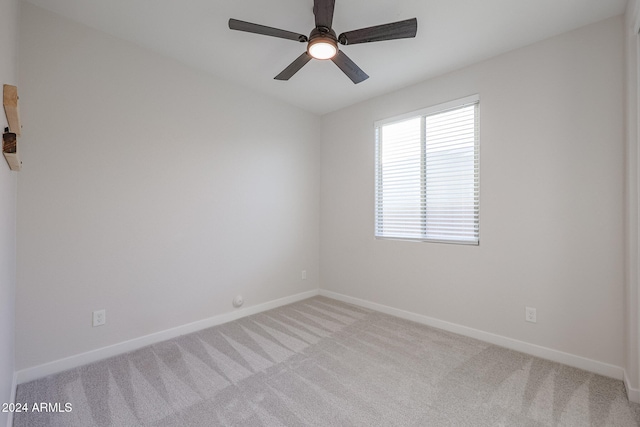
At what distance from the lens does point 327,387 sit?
1.92 m

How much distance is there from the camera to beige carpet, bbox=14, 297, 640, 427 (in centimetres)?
163

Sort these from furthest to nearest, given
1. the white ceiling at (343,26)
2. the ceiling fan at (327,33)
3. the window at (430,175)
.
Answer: the window at (430,175), the white ceiling at (343,26), the ceiling fan at (327,33)

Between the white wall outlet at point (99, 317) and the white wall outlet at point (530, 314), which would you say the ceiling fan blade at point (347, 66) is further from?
the white wall outlet at point (99, 317)

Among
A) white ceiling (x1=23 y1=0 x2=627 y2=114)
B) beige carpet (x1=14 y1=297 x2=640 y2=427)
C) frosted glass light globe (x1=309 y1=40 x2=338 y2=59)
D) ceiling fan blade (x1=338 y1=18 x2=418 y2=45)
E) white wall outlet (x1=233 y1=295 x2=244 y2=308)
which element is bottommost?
beige carpet (x1=14 y1=297 x2=640 y2=427)

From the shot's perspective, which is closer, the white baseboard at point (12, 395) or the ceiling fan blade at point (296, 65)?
the white baseboard at point (12, 395)

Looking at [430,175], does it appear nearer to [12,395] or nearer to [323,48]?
[323,48]

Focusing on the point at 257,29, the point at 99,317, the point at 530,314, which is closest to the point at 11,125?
the point at 257,29

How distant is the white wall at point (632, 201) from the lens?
70.6 inches

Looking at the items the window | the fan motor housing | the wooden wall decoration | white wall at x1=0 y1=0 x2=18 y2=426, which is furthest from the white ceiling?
the wooden wall decoration

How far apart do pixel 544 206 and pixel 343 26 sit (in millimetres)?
2165

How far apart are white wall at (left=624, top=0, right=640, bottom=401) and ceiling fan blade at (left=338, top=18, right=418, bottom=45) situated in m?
1.35

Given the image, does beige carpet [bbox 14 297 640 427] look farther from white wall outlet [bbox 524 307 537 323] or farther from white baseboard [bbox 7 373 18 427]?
white wall outlet [bbox 524 307 537 323]

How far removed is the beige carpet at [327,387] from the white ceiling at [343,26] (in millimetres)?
2605

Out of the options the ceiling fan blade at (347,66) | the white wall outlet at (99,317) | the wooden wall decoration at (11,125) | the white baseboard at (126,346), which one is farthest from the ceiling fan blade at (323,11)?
the white baseboard at (126,346)
